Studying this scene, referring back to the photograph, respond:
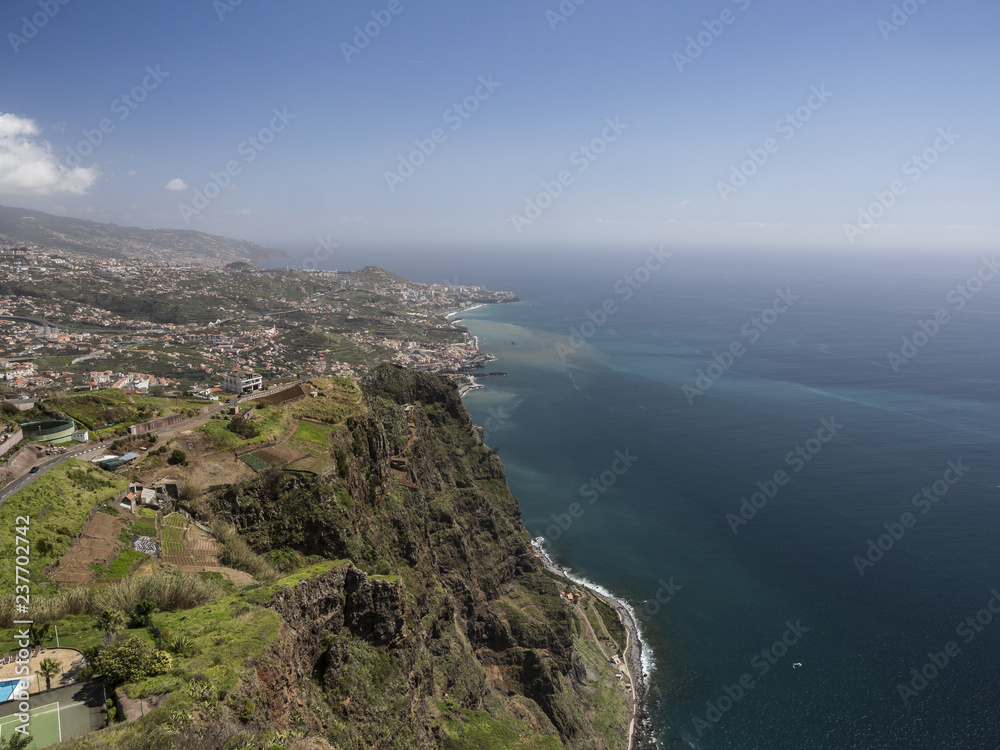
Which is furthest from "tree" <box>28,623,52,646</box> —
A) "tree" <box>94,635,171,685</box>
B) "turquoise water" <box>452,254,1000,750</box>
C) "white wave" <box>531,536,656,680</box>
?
"white wave" <box>531,536,656,680</box>

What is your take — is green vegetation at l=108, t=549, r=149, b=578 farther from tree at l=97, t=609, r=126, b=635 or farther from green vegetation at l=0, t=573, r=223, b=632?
tree at l=97, t=609, r=126, b=635
